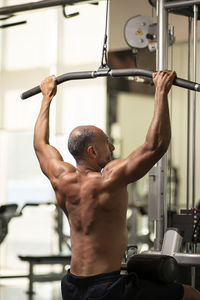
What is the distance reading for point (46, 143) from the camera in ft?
11.3

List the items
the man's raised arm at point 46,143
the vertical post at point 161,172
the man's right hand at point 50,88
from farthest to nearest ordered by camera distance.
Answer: the vertical post at point 161,172 < the man's right hand at point 50,88 < the man's raised arm at point 46,143

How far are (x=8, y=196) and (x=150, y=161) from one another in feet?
23.4

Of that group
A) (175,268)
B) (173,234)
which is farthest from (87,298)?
(173,234)

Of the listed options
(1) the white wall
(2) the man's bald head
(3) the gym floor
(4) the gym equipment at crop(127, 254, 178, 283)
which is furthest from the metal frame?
(1) the white wall

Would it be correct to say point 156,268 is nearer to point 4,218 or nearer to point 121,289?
point 121,289

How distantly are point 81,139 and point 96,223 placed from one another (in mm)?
415

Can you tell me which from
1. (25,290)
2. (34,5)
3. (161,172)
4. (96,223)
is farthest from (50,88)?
(25,290)

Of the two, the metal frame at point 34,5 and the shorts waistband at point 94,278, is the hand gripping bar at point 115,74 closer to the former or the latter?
the shorts waistband at point 94,278

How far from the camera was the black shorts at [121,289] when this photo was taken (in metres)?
3.05

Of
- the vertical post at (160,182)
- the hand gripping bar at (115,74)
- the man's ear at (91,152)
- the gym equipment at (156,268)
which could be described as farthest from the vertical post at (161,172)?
the man's ear at (91,152)

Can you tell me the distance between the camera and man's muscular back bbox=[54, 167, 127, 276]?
311 centimetres

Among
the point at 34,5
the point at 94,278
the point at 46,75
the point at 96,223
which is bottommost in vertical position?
the point at 94,278

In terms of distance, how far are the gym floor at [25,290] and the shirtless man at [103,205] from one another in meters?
3.75

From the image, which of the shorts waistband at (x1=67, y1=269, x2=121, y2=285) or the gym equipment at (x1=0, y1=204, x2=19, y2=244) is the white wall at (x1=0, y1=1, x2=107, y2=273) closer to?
the gym equipment at (x1=0, y1=204, x2=19, y2=244)
